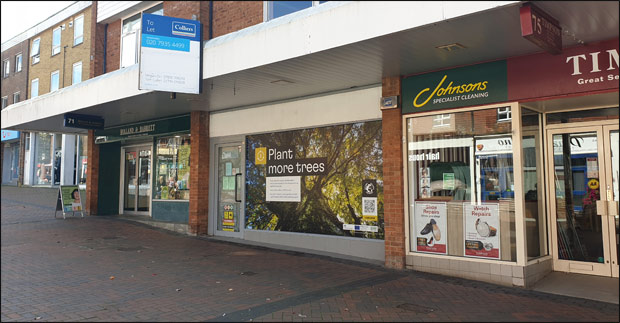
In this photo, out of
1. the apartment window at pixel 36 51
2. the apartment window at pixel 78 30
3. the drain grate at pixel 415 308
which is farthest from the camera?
the apartment window at pixel 36 51

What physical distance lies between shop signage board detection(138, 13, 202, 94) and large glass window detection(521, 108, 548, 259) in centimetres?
533

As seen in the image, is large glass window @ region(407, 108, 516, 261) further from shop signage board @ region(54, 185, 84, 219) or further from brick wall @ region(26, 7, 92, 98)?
brick wall @ region(26, 7, 92, 98)

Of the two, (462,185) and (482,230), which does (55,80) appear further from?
(482,230)

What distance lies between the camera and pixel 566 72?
538cm

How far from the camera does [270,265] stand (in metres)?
7.05

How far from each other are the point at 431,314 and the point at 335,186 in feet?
13.1

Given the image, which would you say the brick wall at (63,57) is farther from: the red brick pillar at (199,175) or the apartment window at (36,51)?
the red brick pillar at (199,175)

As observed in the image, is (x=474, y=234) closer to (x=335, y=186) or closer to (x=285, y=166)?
(x=335, y=186)

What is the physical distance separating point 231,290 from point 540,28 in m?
4.60

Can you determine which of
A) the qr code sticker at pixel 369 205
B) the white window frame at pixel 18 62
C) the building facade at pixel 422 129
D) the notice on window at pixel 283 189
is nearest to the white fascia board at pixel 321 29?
the building facade at pixel 422 129

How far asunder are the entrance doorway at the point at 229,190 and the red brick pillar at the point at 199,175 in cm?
27

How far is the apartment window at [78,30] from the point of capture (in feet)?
53.8

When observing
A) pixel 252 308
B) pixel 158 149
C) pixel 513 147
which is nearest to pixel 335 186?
pixel 513 147

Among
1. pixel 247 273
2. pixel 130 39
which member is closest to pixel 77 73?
pixel 130 39
